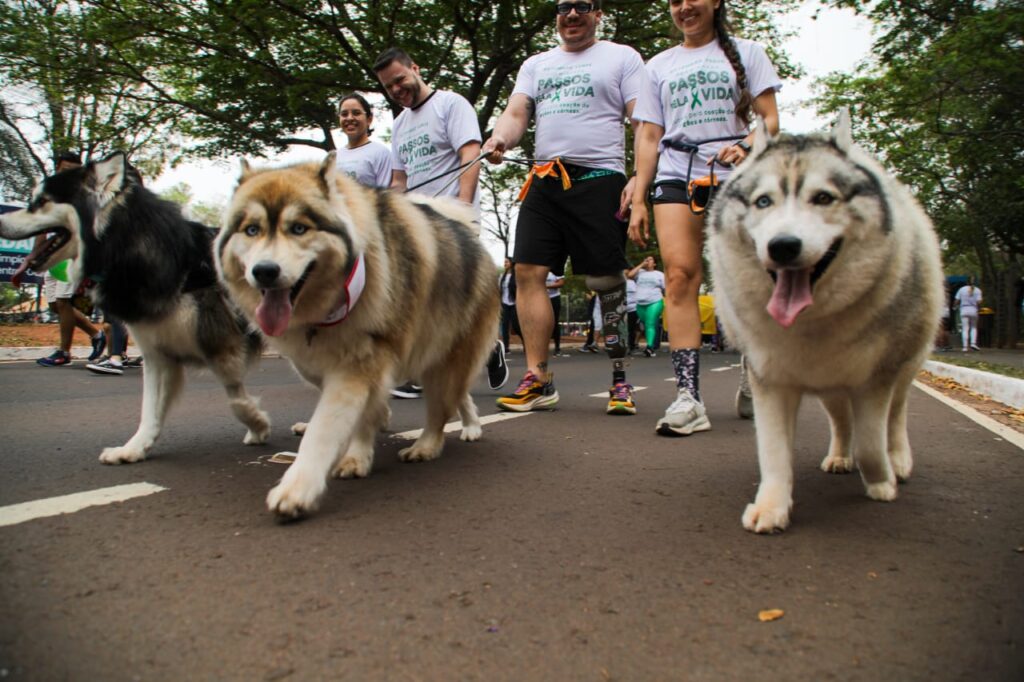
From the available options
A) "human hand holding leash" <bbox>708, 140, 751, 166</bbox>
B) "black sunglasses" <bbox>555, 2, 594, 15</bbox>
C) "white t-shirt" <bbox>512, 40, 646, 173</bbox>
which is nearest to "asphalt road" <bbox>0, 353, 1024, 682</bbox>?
"human hand holding leash" <bbox>708, 140, 751, 166</bbox>

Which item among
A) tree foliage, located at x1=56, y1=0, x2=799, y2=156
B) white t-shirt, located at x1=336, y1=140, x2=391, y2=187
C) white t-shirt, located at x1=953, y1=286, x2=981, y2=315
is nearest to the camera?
white t-shirt, located at x1=336, y1=140, x2=391, y2=187

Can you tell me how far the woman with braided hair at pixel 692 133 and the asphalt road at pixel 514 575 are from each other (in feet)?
3.28

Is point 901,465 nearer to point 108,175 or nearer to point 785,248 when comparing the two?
point 785,248

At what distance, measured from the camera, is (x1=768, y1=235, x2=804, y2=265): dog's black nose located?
223 cm

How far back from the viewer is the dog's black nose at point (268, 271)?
253cm

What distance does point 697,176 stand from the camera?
4.28 meters

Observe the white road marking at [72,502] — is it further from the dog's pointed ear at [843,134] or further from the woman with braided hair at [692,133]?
the dog's pointed ear at [843,134]

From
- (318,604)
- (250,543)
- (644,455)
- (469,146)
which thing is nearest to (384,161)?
(469,146)

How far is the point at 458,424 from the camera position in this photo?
15.5ft

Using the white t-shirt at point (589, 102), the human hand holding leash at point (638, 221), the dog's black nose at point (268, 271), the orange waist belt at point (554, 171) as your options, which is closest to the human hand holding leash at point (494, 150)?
the orange waist belt at point (554, 171)

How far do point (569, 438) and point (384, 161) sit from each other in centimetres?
315

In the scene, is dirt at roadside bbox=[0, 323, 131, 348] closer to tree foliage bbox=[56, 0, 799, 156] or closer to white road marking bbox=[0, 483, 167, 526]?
tree foliage bbox=[56, 0, 799, 156]

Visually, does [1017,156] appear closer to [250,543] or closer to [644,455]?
[644,455]

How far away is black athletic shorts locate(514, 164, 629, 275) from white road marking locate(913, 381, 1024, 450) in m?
2.58
